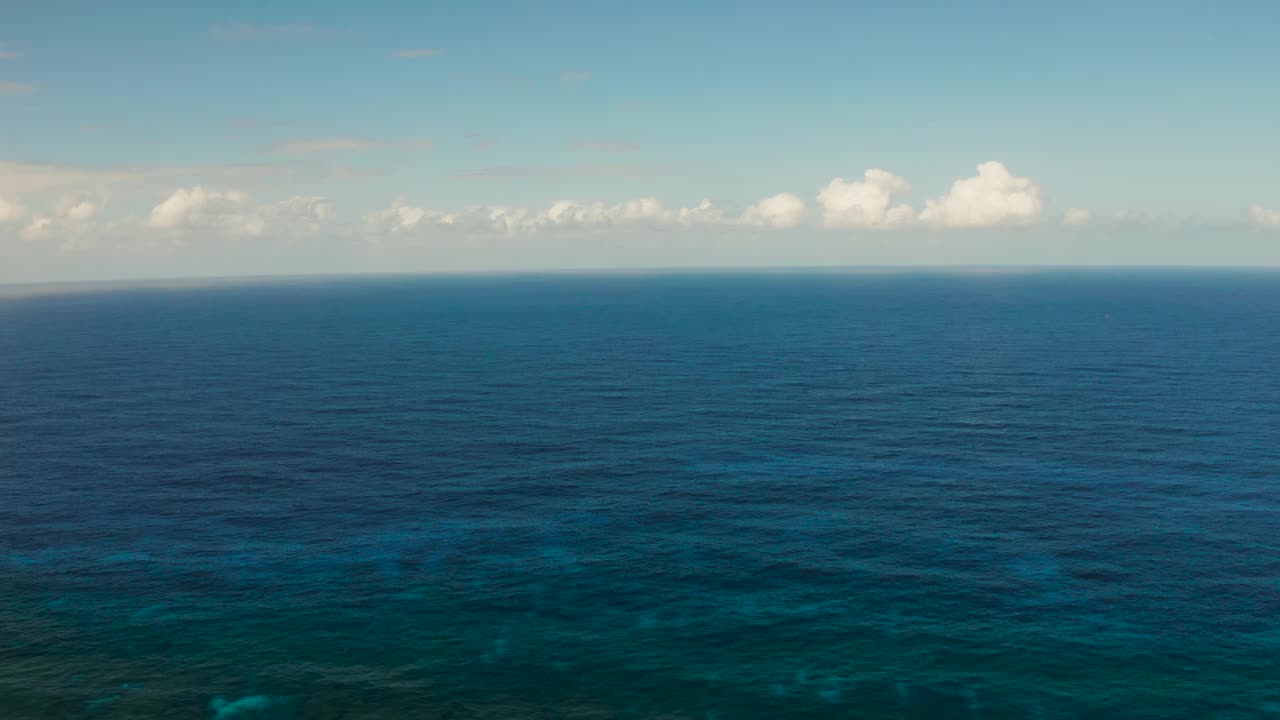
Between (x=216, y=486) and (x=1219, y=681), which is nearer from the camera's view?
(x=1219, y=681)

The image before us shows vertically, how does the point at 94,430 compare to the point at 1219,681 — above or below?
above

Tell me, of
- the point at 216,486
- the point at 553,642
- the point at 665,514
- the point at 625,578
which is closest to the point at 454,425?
the point at 216,486

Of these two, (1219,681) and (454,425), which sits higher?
(454,425)

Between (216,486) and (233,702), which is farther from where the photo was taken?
(216,486)

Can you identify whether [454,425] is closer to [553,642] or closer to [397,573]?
[397,573]

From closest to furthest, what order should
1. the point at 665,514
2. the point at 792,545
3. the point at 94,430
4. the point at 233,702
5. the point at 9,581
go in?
the point at 233,702 → the point at 9,581 → the point at 792,545 → the point at 665,514 → the point at 94,430

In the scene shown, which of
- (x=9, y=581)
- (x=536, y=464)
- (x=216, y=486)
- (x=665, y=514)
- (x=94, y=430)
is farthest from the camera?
(x=94, y=430)

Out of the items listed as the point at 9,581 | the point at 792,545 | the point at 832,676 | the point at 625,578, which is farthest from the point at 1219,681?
the point at 9,581

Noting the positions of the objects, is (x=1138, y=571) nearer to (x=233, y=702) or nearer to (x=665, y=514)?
(x=665, y=514)

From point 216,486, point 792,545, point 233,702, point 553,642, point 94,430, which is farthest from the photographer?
point 94,430
